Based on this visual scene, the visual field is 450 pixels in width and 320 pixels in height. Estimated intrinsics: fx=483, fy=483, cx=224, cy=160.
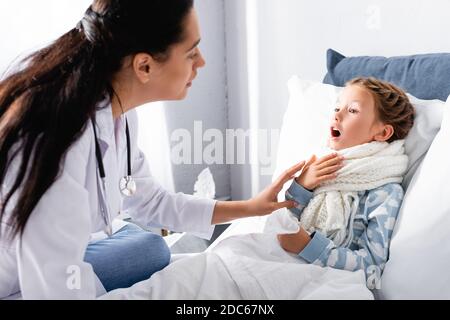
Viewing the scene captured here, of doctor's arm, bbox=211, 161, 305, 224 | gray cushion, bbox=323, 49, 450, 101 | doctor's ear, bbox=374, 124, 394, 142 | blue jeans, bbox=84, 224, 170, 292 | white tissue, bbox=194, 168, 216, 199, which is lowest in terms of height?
white tissue, bbox=194, 168, 216, 199

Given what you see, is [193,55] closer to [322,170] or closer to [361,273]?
[322,170]

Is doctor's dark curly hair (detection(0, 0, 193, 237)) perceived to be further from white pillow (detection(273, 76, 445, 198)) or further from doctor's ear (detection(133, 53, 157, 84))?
white pillow (detection(273, 76, 445, 198))

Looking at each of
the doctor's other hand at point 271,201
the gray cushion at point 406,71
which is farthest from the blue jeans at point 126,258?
the gray cushion at point 406,71

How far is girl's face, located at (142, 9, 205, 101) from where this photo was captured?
98cm

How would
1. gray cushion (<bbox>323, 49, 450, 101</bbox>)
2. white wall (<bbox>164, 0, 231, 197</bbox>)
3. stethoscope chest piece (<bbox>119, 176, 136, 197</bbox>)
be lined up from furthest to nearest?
white wall (<bbox>164, 0, 231, 197</bbox>) → gray cushion (<bbox>323, 49, 450, 101</bbox>) → stethoscope chest piece (<bbox>119, 176, 136, 197</bbox>)

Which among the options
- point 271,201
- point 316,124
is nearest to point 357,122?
point 316,124

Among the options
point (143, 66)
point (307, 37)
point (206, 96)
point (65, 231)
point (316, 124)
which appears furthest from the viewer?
point (206, 96)

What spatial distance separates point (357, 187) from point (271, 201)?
0.70ft

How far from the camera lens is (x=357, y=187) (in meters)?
1.18

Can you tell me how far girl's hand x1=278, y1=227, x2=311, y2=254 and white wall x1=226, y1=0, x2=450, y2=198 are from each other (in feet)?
2.89

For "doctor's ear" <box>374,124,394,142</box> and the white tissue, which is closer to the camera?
"doctor's ear" <box>374,124,394,142</box>

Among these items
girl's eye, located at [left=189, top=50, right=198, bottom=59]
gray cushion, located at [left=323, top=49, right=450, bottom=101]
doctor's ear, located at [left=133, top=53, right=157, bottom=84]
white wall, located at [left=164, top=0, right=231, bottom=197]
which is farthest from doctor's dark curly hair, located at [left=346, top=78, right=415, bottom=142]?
white wall, located at [left=164, top=0, right=231, bottom=197]

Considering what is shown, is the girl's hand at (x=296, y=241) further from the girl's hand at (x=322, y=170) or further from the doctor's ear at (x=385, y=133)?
the doctor's ear at (x=385, y=133)

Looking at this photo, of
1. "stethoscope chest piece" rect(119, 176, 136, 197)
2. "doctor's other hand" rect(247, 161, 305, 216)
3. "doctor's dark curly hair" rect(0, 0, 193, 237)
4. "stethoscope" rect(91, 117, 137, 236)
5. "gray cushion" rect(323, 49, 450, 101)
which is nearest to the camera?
"doctor's dark curly hair" rect(0, 0, 193, 237)
